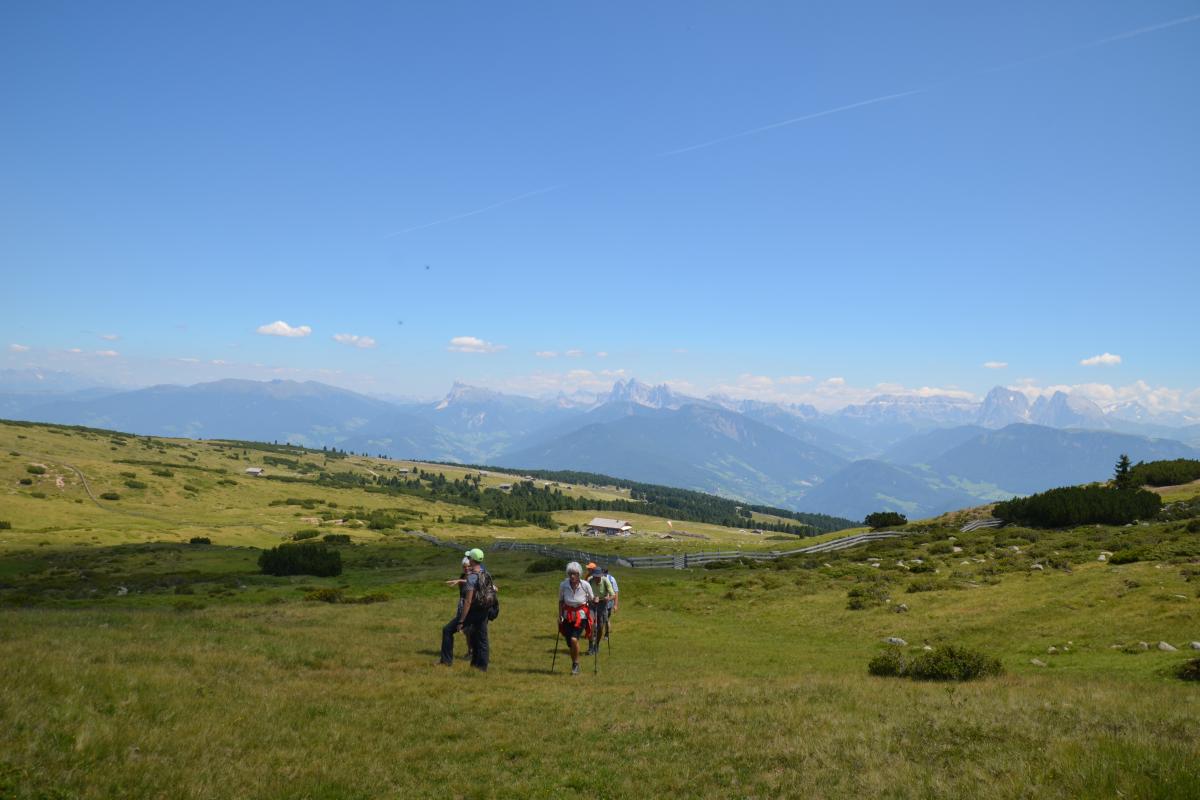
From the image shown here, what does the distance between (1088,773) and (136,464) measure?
563 feet

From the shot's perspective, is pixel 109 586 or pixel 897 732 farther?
pixel 109 586

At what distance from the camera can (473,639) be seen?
17109mm

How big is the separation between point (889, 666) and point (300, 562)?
47.7m

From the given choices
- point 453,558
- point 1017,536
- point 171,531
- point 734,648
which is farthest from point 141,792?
point 171,531

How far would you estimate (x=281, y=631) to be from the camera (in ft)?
64.3

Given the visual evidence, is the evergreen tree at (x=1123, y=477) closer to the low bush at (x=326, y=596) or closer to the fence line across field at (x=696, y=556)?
the fence line across field at (x=696, y=556)

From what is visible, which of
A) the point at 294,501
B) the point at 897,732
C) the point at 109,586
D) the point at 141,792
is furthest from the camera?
the point at 294,501

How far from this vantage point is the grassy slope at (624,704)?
798 cm

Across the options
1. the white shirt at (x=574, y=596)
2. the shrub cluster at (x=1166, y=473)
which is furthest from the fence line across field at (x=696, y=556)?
the white shirt at (x=574, y=596)

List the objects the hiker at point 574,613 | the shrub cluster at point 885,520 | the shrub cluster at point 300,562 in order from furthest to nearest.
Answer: the shrub cluster at point 885,520 < the shrub cluster at point 300,562 < the hiker at point 574,613

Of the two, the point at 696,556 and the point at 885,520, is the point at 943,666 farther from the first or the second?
the point at 885,520

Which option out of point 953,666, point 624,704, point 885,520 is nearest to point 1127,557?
point 953,666

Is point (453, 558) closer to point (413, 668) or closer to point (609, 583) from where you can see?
point (609, 583)

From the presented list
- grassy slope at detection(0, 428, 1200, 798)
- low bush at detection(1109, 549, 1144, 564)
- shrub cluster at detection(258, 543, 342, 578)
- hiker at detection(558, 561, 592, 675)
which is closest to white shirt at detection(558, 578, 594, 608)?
hiker at detection(558, 561, 592, 675)
